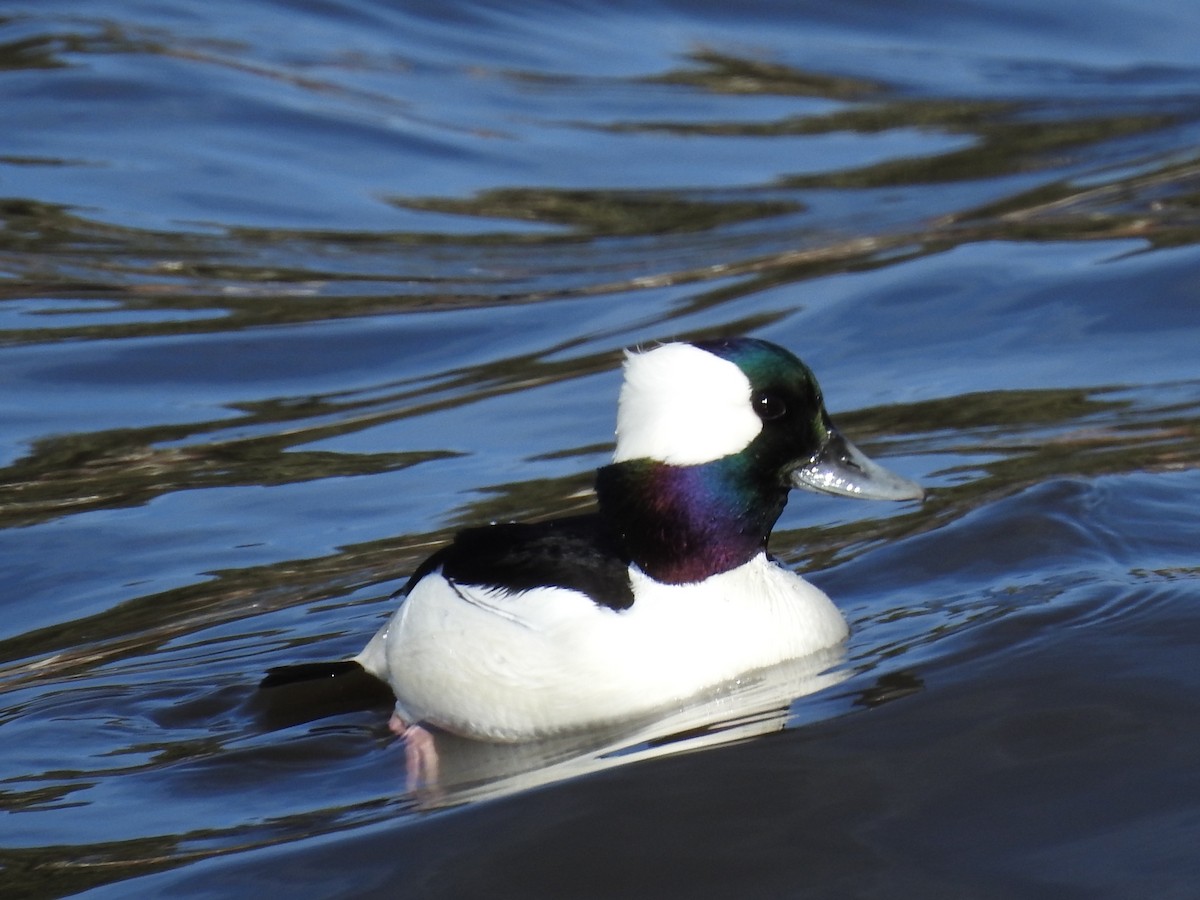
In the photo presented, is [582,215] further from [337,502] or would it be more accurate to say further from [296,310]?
[337,502]

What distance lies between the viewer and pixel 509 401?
8.16m

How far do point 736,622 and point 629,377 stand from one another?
673 millimetres

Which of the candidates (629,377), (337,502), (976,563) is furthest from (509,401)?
(629,377)

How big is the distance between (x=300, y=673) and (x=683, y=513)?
1.18 m

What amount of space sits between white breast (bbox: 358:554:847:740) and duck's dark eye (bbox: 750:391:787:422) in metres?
0.39

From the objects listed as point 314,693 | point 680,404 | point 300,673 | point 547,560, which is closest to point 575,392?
point 314,693

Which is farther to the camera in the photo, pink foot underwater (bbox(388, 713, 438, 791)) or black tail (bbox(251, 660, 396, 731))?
black tail (bbox(251, 660, 396, 731))

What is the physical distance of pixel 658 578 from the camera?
4832 millimetres

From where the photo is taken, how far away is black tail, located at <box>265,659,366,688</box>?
518 centimetres

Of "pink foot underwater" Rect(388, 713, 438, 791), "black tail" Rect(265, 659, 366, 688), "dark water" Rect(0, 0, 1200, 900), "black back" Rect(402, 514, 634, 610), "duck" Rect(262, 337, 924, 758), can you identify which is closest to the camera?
"dark water" Rect(0, 0, 1200, 900)

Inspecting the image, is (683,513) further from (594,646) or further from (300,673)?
(300,673)

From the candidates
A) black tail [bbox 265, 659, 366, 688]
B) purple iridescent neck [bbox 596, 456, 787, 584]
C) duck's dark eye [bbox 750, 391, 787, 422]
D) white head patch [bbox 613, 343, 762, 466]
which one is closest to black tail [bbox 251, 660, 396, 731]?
black tail [bbox 265, 659, 366, 688]

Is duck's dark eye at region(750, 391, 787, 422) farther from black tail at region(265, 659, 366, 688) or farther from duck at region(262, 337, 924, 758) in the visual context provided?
black tail at region(265, 659, 366, 688)

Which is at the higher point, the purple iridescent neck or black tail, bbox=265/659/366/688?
the purple iridescent neck
